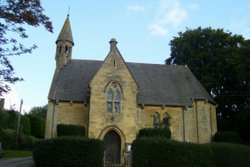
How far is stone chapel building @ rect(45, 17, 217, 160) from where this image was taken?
28734mm

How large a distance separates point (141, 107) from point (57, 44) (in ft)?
42.1

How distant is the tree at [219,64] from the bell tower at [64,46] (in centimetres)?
1645

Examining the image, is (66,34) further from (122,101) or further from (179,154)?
(179,154)

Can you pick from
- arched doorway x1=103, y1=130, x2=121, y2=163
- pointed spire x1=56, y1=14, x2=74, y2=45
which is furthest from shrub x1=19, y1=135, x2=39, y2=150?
arched doorway x1=103, y1=130, x2=121, y2=163

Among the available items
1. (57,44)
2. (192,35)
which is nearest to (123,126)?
(57,44)

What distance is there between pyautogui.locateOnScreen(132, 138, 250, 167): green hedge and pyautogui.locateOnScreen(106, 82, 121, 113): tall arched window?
903 cm

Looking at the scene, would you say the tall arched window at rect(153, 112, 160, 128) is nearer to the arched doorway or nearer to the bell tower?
the arched doorway

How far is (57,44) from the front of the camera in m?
36.7

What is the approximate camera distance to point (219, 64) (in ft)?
134

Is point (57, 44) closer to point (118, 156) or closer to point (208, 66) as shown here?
point (118, 156)

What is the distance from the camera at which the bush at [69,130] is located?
2742 centimetres

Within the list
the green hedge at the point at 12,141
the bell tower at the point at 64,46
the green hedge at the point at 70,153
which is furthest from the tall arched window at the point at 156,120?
the green hedge at the point at 12,141

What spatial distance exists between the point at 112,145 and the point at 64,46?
13437 mm

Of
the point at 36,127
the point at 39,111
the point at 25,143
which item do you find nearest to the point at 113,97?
the point at 25,143
